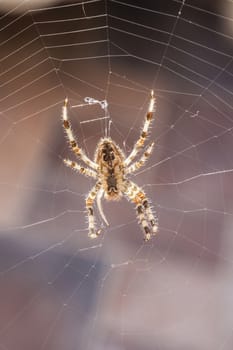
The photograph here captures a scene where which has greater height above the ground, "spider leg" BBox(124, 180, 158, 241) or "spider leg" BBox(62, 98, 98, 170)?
"spider leg" BBox(62, 98, 98, 170)

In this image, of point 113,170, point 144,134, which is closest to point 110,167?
point 113,170

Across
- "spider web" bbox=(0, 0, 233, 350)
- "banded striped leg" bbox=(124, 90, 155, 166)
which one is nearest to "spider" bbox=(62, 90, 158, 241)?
"banded striped leg" bbox=(124, 90, 155, 166)

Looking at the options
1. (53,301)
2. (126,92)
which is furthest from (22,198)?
(126,92)

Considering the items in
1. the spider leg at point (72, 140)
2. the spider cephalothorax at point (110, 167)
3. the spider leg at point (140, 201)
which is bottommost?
the spider leg at point (140, 201)

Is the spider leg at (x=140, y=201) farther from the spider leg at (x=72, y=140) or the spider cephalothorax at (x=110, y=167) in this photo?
the spider leg at (x=72, y=140)

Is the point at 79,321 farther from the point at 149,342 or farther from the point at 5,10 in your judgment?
the point at 5,10

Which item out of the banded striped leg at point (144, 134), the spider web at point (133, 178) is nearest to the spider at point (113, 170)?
the banded striped leg at point (144, 134)

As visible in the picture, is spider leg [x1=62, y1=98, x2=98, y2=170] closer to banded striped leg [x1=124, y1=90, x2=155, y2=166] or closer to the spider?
the spider

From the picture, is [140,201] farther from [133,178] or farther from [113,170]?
[133,178]
